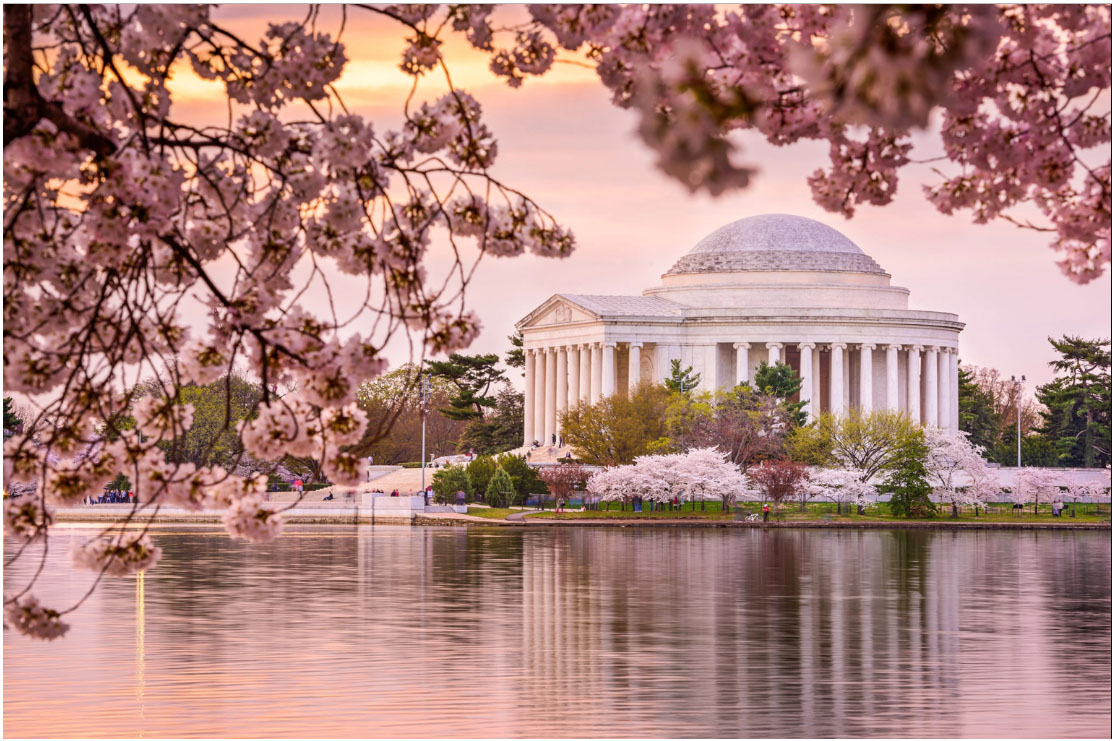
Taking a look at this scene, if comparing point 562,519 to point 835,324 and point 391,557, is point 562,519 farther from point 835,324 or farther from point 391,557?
point 835,324

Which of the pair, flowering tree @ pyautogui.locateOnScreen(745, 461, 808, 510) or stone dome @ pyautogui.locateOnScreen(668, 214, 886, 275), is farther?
stone dome @ pyautogui.locateOnScreen(668, 214, 886, 275)

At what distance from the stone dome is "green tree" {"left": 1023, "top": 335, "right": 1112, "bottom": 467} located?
17.3 meters

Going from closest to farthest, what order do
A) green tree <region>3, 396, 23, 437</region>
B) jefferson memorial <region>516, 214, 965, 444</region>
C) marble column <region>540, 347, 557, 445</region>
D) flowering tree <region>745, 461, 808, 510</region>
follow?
green tree <region>3, 396, 23, 437</region> < flowering tree <region>745, 461, 808, 510</region> < jefferson memorial <region>516, 214, 965, 444</region> < marble column <region>540, 347, 557, 445</region>

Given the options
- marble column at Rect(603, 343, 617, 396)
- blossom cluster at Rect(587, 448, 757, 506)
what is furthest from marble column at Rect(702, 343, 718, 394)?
blossom cluster at Rect(587, 448, 757, 506)

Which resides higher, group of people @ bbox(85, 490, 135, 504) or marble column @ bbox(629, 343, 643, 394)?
marble column @ bbox(629, 343, 643, 394)

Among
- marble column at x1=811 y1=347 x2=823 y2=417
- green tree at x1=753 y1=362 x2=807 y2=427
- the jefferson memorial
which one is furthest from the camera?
marble column at x1=811 y1=347 x2=823 y2=417

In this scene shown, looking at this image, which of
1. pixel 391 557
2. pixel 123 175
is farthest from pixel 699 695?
pixel 391 557

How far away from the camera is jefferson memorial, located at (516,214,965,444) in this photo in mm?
131750

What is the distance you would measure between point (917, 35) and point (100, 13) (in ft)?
26.1

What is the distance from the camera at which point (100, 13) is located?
1216 centimetres

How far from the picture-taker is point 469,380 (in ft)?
513

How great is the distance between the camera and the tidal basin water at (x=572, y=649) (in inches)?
1006

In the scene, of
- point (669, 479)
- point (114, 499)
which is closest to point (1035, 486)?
point (669, 479)

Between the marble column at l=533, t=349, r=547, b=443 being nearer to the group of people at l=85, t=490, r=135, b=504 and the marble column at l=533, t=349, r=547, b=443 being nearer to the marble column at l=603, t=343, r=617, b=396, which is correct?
the marble column at l=603, t=343, r=617, b=396
